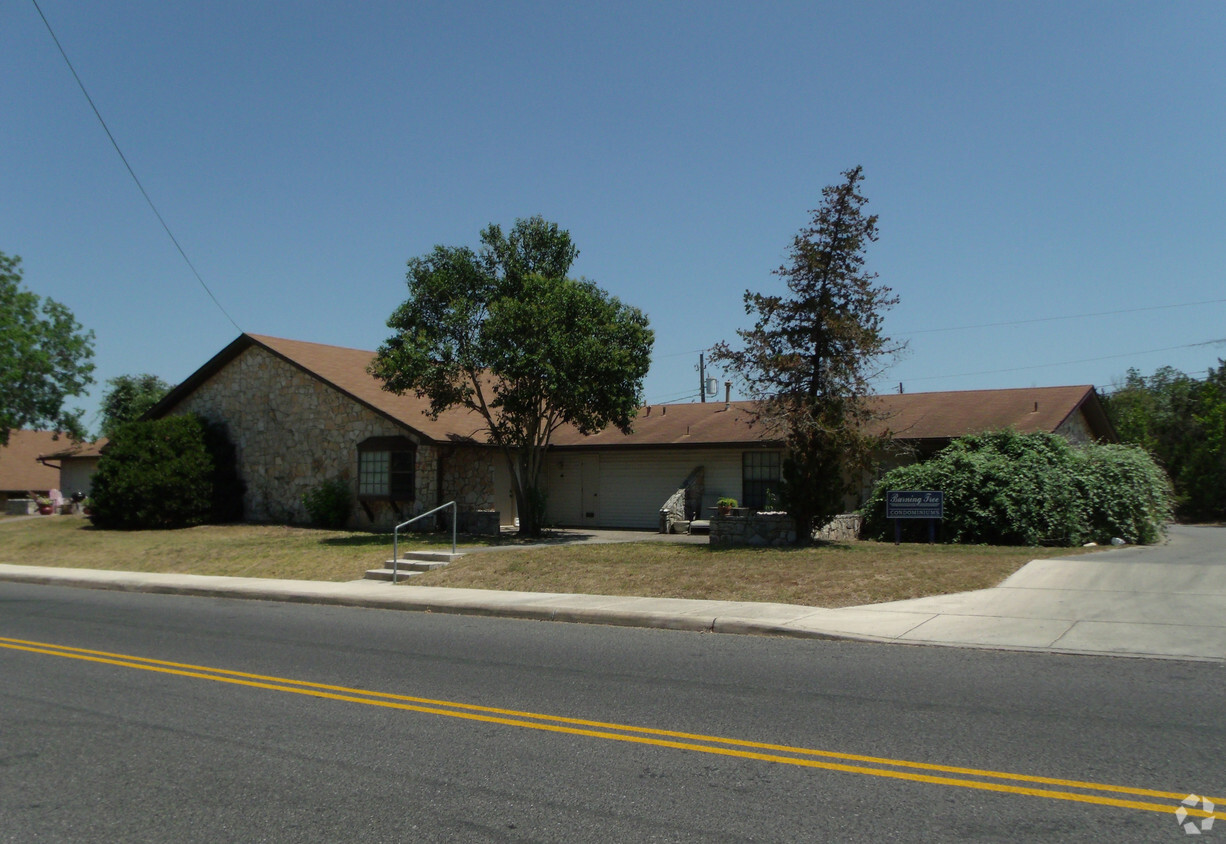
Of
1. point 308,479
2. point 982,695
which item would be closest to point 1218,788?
point 982,695

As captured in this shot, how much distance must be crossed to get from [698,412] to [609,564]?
13.4 m

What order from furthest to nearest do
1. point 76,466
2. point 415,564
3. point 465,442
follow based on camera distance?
point 76,466 < point 465,442 < point 415,564

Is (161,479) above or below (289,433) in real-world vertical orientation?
below

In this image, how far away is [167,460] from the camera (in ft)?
92.9

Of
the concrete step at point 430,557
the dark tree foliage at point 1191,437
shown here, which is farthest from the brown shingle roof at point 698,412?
the dark tree foliage at point 1191,437

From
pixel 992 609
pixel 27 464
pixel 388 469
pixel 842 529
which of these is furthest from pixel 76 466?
pixel 992 609

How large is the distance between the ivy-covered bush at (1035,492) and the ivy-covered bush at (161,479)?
19196mm

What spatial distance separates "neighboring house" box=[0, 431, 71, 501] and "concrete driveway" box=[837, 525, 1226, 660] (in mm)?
46107

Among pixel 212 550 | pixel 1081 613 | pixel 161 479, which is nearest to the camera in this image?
pixel 1081 613

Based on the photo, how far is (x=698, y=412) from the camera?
29859 mm

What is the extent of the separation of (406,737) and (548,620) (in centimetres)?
612

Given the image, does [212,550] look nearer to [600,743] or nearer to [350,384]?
[350,384]

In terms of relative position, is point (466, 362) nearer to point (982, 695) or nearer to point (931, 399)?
point (931, 399)

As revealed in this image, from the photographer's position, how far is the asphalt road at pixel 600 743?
5023 millimetres
